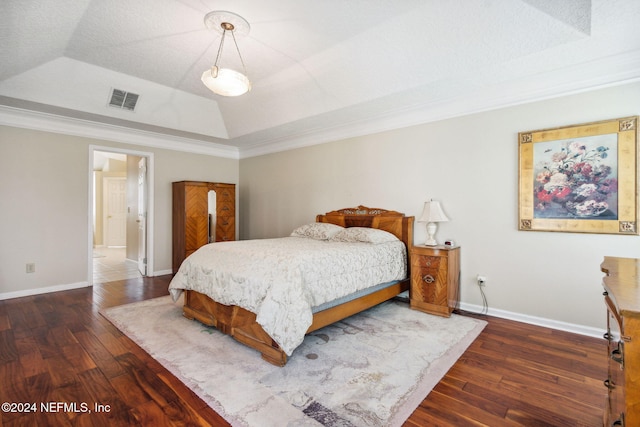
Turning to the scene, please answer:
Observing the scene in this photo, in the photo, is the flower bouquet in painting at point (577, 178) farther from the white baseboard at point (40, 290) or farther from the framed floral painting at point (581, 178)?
the white baseboard at point (40, 290)

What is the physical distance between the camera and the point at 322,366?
2.27 m

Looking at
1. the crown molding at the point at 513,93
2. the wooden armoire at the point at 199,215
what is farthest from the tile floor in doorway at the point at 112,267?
the crown molding at the point at 513,93

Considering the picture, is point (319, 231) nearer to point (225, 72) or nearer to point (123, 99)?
point (225, 72)

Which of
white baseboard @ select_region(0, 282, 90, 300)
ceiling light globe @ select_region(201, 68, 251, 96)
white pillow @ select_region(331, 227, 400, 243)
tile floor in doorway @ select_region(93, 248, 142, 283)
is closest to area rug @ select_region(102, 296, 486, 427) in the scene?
white pillow @ select_region(331, 227, 400, 243)

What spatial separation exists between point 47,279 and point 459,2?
5.83 meters

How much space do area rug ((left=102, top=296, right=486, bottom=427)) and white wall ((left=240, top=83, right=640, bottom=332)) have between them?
2.27ft

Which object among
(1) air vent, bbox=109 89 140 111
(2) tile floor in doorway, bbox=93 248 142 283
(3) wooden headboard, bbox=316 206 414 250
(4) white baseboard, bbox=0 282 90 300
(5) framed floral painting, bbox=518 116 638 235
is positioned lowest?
(2) tile floor in doorway, bbox=93 248 142 283

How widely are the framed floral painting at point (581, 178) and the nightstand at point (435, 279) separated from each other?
826 millimetres

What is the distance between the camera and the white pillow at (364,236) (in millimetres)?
3616

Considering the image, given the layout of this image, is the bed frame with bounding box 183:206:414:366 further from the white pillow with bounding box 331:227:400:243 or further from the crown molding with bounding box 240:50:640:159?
the crown molding with bounding box 240:50:640:159

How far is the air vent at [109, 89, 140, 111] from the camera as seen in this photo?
404cm

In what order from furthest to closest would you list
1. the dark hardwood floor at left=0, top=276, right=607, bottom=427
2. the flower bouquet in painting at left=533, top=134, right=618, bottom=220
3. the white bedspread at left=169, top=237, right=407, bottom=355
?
1. the flower bouquet in painting at left=533, top=134, right=618, bottom=220
2. the white bedspread at left=169, top=237, right=407, bottom=355
3. the dark hardwood floor at left=0, top=276, right=607, bottom=427

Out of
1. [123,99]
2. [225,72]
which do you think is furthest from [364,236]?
[123,99]

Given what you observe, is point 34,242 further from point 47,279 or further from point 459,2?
point 459,2
